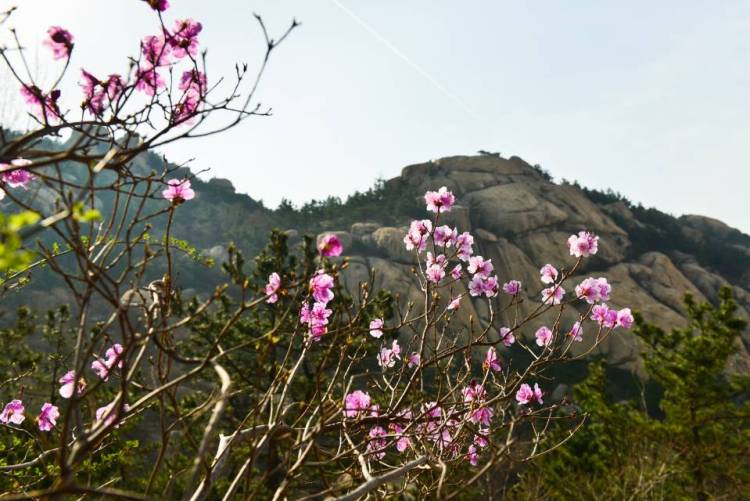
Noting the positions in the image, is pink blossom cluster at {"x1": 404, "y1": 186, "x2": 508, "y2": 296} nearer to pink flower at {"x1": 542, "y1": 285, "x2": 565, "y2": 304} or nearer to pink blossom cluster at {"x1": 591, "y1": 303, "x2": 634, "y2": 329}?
pink flower at {"x1": 542, "y1": 285, "x2": 565, "y2": 304}

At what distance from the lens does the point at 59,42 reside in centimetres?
228

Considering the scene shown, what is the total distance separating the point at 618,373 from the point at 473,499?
Result: 1517cm

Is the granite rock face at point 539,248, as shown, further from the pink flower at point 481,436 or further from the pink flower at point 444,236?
the pink flower at point 481,436

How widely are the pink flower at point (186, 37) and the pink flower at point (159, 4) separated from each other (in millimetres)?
179

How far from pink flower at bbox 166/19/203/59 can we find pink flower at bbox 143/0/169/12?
7.1 inches

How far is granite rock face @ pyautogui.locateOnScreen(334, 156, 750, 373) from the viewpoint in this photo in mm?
25719

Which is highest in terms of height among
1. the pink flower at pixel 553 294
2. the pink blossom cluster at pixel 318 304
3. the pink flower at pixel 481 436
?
the pink flower at pixel 553 294

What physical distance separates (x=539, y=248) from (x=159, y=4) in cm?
2947

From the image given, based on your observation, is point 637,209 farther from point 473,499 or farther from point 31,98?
point 31,98

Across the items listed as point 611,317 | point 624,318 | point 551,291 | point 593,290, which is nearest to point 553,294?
point 551,291

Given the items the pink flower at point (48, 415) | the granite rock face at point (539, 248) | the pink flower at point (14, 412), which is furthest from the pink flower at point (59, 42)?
the granite rock face at point (539, 248)

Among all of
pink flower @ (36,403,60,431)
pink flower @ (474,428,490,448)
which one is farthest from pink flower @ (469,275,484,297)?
pink flower @ (36,403,60,431)

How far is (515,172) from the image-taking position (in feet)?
120

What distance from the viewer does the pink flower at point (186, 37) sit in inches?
103
